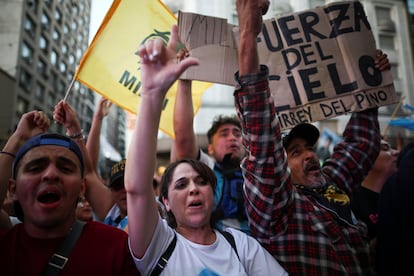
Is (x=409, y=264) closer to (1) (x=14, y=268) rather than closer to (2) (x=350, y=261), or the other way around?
(2) (x=350, y=261)

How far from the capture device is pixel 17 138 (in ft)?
5.86

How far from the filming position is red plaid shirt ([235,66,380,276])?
4.90ft

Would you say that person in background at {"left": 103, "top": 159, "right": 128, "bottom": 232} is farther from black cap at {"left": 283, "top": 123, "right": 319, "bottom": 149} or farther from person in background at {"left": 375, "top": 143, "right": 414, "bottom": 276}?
person in background at {"left": 375, "top": 143, "right": 414, "bottom": 276}

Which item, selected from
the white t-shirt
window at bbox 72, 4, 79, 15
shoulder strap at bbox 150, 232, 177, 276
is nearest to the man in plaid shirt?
the white t-shirt

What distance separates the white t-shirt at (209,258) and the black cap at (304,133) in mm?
796

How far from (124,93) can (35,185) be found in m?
1.48

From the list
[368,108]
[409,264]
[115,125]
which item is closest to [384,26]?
[368,108]

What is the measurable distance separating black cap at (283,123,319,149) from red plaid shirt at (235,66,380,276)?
531 mm

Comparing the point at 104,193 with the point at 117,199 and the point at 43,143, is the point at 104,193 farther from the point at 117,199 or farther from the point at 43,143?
the point at 43,143

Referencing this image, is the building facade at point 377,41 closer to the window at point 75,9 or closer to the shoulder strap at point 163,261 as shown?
the window at point 75,9

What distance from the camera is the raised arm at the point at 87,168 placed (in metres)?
2.32

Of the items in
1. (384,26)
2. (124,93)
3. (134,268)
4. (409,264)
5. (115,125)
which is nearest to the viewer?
(409,264)

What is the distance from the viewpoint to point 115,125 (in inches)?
2616

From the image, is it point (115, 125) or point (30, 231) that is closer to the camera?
point (30, 231)
